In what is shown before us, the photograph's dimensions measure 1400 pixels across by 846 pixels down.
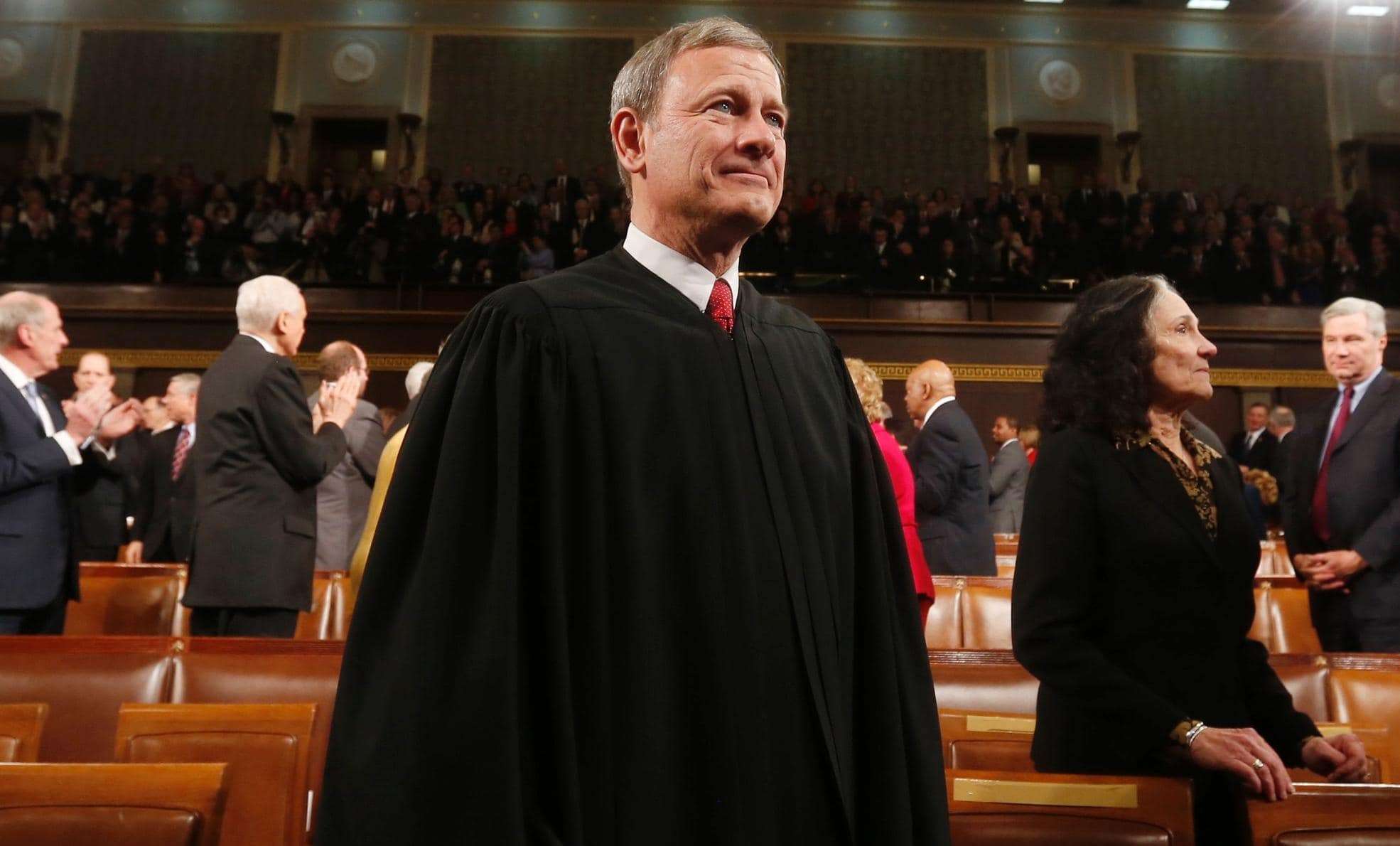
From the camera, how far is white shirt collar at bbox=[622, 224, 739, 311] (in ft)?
4.25

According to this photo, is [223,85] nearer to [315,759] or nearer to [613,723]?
[315,759]

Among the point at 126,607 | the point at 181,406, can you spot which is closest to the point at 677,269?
the point at 126,607

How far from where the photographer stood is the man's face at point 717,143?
1.27m

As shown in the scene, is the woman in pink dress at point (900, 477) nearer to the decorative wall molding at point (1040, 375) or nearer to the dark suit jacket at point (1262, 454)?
the dark suit jacket at point (1262, 454)

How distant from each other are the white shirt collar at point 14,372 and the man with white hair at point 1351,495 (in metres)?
3.81

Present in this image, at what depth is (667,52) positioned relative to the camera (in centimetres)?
134

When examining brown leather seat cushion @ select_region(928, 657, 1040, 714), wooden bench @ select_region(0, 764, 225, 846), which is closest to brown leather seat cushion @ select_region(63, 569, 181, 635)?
wooden bench @ select_region(0, 764, 225, 846)

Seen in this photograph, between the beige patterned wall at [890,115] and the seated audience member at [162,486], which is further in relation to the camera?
the beige patterned wall at [890,115]

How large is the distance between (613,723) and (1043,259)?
10.7m

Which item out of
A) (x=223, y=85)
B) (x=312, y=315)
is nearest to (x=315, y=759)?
(x=312, y=315)

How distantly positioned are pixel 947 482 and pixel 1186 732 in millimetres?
2867

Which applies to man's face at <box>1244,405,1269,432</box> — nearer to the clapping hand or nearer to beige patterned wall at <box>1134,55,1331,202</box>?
beige patterned wall at <box>1134,55,1331,202</box>

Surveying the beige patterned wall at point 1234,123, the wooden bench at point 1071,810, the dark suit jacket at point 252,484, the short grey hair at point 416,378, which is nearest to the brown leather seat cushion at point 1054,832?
the wooden bench at point 1071,810

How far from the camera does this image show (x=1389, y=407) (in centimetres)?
342
